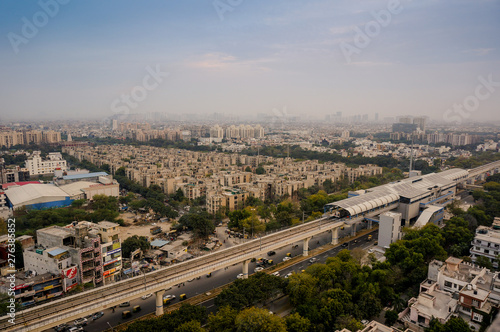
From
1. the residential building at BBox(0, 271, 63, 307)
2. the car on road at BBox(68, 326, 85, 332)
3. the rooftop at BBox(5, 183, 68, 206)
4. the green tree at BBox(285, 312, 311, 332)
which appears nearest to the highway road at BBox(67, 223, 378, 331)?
the car on road at BBox(68, 326, 85, 332)

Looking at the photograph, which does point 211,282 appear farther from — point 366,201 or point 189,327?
point 366,201

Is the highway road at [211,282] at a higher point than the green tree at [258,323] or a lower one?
lower

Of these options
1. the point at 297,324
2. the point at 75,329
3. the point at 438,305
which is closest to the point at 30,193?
the point at 75,329

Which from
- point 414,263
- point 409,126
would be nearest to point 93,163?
point 414,263

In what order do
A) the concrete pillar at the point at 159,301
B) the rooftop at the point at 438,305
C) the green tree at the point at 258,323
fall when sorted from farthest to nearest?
the concrete pillar at the point at 159,301
the rooftop at the point at 438,305
the green tree at the point at 258,323

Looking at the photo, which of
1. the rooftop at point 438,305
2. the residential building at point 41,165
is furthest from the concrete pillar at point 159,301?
the residential building at point 41,165

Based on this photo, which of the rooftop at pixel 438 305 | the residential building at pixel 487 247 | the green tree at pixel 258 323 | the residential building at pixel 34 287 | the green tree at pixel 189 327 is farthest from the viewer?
the residential building at pixel 487 247

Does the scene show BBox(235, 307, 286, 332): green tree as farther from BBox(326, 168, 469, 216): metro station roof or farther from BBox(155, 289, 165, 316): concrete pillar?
BBox(326, 168, 469, 216): metro station roof

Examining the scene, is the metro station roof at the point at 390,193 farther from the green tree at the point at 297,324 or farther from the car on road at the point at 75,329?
the car on road at the point at 75,329

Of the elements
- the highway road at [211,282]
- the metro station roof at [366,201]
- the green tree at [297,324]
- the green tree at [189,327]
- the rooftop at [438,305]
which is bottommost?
the highway road at [211,282]
